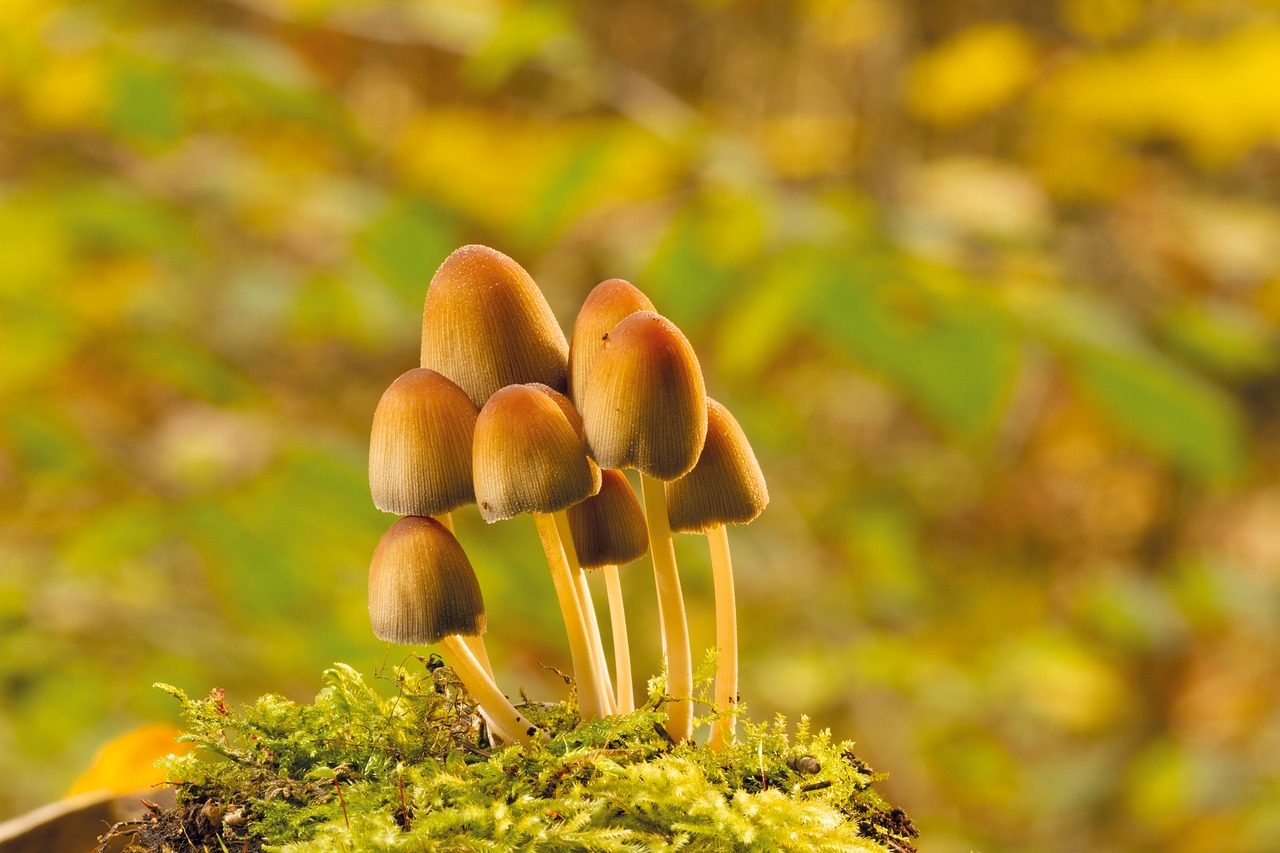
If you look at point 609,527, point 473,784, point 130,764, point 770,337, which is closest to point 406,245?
point 770,337

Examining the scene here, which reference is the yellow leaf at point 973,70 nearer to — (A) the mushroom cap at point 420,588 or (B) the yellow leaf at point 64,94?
(B) the yellow leaf at point 64,94

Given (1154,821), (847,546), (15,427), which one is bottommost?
(15,427)

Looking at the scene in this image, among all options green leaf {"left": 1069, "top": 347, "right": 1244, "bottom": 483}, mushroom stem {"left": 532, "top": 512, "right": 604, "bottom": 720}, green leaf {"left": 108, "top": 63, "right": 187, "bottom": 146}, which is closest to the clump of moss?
mushroom stem {"left": 532, "top": 512, "right": 604, "bottom": 720}

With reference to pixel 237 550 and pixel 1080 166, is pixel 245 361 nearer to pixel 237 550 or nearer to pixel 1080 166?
pixel 237 550

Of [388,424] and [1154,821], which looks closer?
[388,424]

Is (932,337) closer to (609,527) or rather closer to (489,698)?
(609,527)

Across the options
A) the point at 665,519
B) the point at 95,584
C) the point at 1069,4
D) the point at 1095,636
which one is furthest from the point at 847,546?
the point at 665,519
